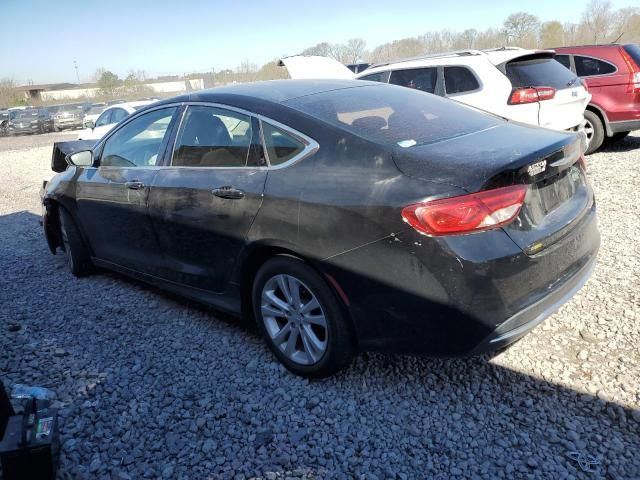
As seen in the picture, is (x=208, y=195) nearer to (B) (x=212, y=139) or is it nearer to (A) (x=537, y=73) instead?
(B) (x=212, y=139)

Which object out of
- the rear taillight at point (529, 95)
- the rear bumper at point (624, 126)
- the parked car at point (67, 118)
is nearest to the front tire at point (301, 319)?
the rear taillight at point (529, 95)

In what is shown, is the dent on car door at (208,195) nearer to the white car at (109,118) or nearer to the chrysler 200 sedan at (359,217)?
the chrysler 200 sedan at (359,217)

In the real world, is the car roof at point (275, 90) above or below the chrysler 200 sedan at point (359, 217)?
above

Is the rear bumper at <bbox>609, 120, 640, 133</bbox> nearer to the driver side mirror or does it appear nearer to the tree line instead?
the driver side mirror

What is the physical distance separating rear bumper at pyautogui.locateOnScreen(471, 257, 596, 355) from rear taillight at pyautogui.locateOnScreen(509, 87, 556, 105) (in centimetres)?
470

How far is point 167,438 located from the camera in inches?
102

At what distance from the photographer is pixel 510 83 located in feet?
22.4

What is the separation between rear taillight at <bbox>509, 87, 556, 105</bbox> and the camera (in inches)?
266

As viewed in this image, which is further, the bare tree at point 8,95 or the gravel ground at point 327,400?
the bare tree at point 8,95

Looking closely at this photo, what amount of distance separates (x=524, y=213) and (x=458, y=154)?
42 centimetres

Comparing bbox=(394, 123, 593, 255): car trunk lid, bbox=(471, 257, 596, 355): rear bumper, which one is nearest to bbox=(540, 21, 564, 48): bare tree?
bbox=(394, 123, 593, 255): car trunk lid

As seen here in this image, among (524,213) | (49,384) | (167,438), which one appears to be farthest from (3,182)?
(524,213)

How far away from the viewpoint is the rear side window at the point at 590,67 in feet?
27.0

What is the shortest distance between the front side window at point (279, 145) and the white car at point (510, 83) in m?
4.29
